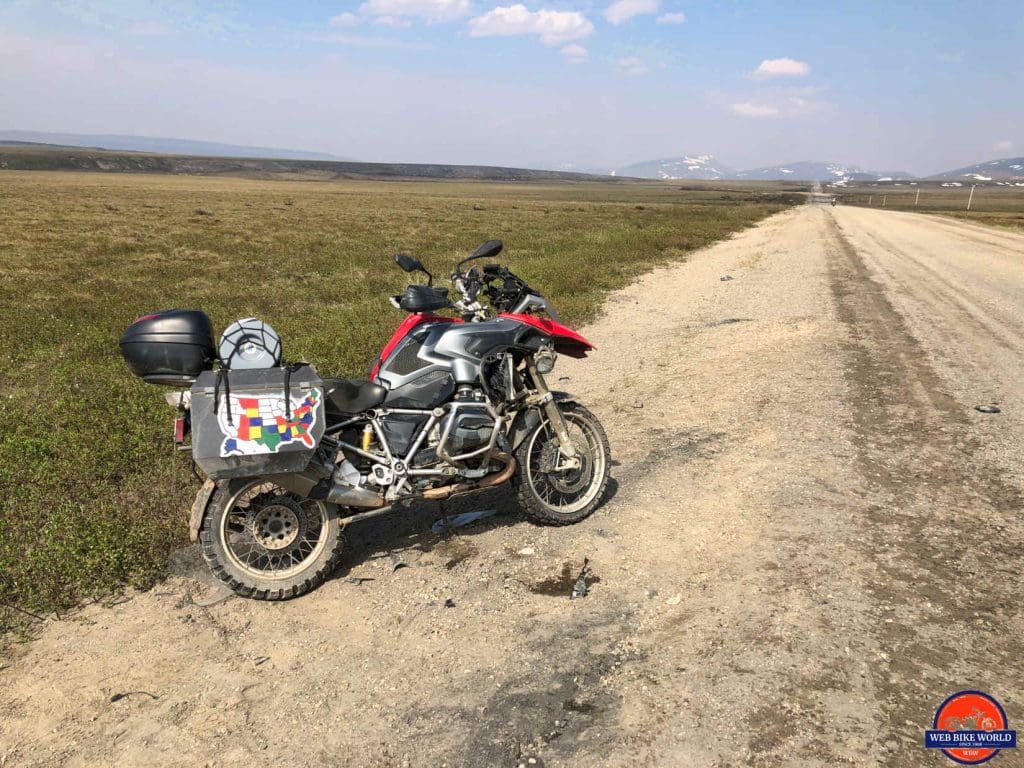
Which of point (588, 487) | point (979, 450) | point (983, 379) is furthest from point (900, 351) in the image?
point (588, 487)

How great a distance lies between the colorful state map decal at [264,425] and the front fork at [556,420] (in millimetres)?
1716

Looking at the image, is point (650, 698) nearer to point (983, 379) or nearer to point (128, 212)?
point (983, 379)

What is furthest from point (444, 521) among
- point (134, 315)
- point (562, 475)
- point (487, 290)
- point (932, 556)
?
point (134, 315)

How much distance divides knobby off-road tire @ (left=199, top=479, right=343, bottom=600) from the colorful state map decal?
0.36 m

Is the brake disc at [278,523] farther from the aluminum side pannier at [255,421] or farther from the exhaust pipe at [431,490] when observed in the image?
the aluminum side pannier at [255,421]

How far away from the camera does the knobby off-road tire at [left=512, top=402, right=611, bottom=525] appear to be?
4746 mm

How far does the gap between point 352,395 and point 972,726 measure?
3.55 meters

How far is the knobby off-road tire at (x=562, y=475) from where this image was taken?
15.6 feet

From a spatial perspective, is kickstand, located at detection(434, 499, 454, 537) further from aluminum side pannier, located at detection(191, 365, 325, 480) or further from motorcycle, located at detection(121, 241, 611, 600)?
aluminum side pannier, located at detection(191, 365, 325, 480)

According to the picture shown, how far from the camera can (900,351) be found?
30.5ft

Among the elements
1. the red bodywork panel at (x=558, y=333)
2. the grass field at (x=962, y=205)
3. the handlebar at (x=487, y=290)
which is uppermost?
the grass field at (x=962, y=205)

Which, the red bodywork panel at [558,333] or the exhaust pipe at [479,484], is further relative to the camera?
the red bodywork panel at [558,333]

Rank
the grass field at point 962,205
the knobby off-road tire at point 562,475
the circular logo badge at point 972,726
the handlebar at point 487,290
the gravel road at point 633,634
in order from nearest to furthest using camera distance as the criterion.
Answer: the circular logo badge at point 972,726 → the gravel road at point 633,634 → the handlebar at point 487,290 → the knobby off-road tire at point 562,475 → the grass field at point 962,205

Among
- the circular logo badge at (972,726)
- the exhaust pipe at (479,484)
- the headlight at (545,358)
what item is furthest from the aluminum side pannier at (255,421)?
the circular logo badge at (972,726)
